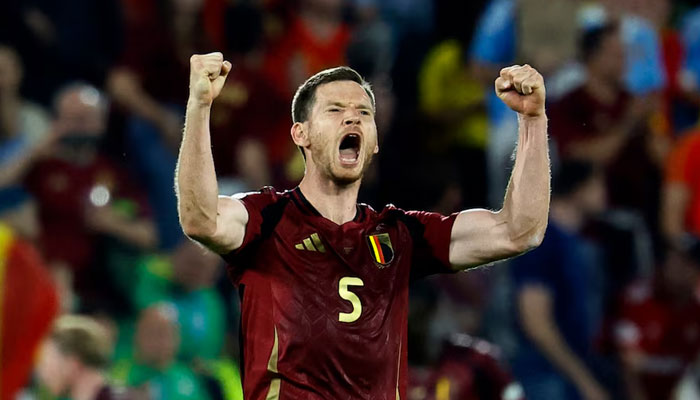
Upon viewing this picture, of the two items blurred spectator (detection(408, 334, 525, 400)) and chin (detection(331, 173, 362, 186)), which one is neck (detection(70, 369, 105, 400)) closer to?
blurred spectator (detection(408, 334, 525, 400))

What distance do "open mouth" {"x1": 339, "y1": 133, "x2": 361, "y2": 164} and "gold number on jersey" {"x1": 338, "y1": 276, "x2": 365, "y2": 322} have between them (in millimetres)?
382

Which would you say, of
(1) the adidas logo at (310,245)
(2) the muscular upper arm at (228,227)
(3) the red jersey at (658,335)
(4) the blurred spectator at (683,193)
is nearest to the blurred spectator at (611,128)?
(4) the blurred spectator at (683,193)

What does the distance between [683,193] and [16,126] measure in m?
4.18

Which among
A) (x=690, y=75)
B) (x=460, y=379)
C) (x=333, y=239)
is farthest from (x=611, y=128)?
(x=333, y=239)

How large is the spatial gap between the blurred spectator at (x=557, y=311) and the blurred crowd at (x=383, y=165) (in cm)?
1

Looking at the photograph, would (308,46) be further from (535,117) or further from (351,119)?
(535,117)

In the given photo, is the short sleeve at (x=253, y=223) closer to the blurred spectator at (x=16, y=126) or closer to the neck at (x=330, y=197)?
the neck at (x=330, y=197)

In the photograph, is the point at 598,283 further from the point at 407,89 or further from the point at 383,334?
the point at 383,334

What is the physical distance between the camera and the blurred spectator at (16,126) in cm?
819

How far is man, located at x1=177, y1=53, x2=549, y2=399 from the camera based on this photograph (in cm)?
434

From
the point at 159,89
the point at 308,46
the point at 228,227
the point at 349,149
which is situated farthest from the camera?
the point at 308,46

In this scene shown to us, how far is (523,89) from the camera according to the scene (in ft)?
14.5

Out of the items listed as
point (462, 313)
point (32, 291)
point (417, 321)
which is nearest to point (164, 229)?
point (32, 291)

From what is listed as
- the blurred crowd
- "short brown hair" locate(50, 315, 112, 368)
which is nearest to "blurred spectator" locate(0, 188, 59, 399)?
the blurred crowd
